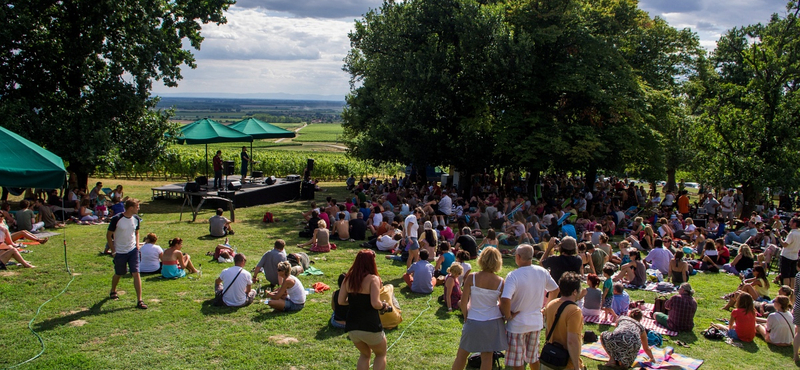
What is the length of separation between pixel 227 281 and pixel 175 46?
1447cm

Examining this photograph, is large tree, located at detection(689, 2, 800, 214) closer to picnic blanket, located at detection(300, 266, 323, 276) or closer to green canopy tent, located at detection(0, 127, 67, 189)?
picnic blanket, located at detection(300, 266, 323, 276)

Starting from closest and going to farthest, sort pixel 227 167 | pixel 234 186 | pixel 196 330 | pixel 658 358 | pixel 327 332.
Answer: pixel 658 358, pixel 196 330, pixel 327 332, pixel 234 186, pixel 227 167

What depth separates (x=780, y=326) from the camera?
7.48 meters

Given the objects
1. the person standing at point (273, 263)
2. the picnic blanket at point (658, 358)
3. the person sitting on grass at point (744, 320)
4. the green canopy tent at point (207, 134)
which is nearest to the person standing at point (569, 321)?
the picnic blanket at point (658, 358)

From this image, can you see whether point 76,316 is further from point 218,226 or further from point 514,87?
point 514,87

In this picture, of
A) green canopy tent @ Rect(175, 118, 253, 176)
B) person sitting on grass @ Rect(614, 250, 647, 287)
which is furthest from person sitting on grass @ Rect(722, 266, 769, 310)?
green canopy tent @ Rect(175, 118, 253, 176)

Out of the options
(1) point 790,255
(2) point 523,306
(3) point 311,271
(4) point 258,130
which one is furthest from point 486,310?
(4) point 258,130

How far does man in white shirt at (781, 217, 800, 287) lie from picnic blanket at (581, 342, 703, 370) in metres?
4.72

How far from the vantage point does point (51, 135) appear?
1648 cm

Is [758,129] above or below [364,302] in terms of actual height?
above

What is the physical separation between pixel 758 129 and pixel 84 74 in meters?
23.8

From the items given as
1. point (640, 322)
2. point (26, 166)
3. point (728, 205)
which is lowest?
point (640, 322)

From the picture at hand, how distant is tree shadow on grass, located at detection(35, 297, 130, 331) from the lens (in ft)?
23.1

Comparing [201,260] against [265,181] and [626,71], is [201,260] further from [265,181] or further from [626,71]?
[626,71]
